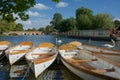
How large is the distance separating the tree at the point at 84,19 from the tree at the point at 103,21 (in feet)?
15.6

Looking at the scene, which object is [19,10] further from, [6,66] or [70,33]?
[70,33]

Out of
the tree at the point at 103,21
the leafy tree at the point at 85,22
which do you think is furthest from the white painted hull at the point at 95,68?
the leafy tree at the point at 85,22

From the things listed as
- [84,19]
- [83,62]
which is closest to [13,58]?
[83,62]

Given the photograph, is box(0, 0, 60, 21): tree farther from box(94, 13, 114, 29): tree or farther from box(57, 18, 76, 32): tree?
box(57, 18, 76, 32): tree

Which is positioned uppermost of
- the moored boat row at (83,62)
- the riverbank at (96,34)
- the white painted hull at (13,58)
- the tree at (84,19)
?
the tree at (84,19)

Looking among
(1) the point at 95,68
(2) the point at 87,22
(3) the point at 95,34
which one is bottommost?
(3) the point at 95,34

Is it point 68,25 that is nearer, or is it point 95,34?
point 95,34

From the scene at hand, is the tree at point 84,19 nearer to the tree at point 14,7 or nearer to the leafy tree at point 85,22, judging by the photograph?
the leafy tree at point 85,22

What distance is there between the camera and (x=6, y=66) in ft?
70.1

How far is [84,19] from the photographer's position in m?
106

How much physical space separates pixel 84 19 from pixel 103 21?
10508 millimetres

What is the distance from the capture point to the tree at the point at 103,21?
97000mm

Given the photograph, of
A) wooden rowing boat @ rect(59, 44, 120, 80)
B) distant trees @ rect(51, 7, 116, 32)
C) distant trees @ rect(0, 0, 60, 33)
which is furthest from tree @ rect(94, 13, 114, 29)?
distant trees @ rect(0, 0, 60, 33)

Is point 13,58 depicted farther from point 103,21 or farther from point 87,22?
point 87,22
